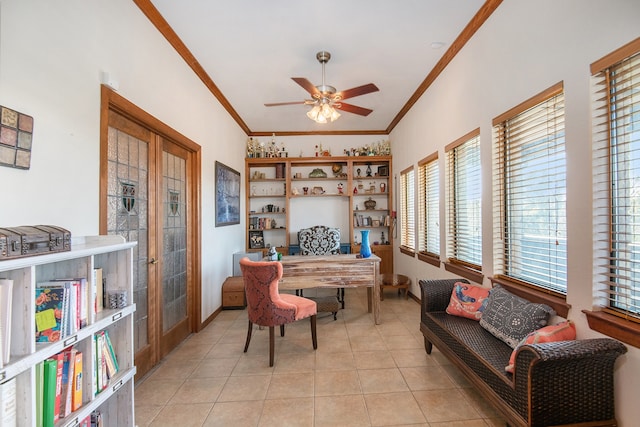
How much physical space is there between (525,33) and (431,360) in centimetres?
280

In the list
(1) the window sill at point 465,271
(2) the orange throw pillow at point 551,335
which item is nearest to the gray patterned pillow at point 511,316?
(2) the orange throw pillow at point 551,335

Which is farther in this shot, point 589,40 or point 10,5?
point 589,40

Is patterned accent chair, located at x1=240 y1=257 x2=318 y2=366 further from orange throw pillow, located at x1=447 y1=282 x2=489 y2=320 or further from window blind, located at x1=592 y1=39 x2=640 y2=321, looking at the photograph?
window blind, located at x1=592 y1=39 x2=640 y2=321

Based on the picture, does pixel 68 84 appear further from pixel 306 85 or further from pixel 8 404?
pixel 306 85

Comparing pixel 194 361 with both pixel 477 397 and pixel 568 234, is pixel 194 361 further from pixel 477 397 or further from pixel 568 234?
pixel 568 234

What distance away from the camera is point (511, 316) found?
7.06 ft

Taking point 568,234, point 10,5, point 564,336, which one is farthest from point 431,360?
point 10,5

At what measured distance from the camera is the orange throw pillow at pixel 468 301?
2.61 metres

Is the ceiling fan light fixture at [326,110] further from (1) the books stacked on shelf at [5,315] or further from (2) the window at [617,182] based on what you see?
(1) the books stacked on shelf at [5,315]

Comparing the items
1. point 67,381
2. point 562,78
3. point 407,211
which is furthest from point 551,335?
point 407,211

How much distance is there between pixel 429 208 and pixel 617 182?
8.88 feet

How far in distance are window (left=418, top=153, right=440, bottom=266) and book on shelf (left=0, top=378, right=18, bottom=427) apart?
12.5ft

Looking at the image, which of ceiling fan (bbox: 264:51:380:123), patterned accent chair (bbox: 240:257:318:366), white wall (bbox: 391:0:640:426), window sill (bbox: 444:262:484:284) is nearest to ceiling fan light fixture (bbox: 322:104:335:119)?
ceiling fan (bbox: 264:51:380:123)

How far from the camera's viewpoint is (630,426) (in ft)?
5.06
